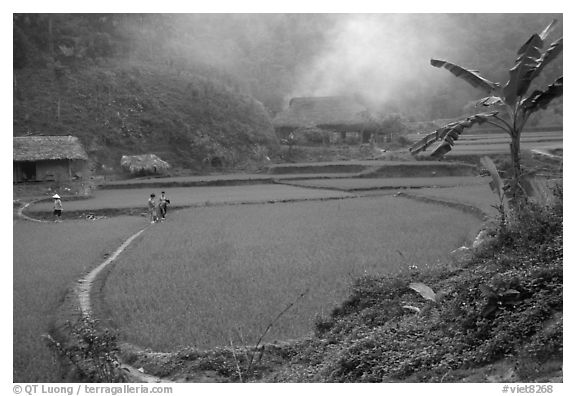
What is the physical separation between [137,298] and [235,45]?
42.9m

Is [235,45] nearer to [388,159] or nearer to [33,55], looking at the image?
[33,55]

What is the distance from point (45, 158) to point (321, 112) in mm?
19194

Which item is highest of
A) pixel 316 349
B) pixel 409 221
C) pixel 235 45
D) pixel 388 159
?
pixel 235 45

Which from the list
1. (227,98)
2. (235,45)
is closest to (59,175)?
(227,98)

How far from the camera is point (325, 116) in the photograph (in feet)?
113

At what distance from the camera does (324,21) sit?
47000 mm

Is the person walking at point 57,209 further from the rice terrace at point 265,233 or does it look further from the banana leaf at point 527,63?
the banana leaf at point 527,63

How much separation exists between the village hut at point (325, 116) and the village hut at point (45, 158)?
53.8 ft

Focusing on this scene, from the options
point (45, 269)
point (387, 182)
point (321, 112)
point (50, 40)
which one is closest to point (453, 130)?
point (45, 269)

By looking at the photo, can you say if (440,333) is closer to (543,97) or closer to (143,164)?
(543,97)

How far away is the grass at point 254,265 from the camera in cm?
571

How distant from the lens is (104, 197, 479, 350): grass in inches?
225

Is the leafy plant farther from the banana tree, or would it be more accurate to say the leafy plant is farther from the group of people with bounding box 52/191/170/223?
the group of people with bounding box 52/191/170/223
